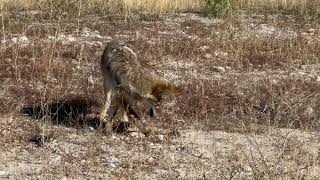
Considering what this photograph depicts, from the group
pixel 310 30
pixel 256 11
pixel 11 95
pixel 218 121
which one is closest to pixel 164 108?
pixel 218 121

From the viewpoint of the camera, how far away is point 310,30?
12938mm

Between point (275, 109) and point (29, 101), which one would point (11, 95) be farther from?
point (275, 109)

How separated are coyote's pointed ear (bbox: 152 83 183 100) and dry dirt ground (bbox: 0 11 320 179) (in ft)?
1.79

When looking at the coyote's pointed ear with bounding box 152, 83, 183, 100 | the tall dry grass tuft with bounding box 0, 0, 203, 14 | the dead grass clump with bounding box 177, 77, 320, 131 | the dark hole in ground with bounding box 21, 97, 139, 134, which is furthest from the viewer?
the tall dry grass tuft with bounding box 0, 0, 203, 14

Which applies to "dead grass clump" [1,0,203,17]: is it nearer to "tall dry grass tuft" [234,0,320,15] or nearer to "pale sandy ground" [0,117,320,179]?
"tall dry grass tuft" [234,0,320,15]

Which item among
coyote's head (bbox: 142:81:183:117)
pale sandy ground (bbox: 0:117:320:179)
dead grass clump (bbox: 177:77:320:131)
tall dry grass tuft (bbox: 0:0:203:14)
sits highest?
coyote's head (bbox: 142:81:183:117)

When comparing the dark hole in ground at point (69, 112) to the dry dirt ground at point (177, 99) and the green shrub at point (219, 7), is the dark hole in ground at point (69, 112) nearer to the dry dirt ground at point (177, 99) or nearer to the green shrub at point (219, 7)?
the dry dirt ground at point (177, 99)

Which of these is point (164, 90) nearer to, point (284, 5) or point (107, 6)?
point (107, 6)

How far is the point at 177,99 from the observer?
8.59m

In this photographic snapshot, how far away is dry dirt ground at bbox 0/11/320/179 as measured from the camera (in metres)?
6.20

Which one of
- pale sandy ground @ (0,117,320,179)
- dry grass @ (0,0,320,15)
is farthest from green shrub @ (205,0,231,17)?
pale sandy ground @ (0,117,320,179)

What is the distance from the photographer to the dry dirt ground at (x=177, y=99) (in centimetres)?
620

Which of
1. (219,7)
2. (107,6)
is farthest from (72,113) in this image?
(107,6)

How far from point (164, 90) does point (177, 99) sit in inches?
71.9
